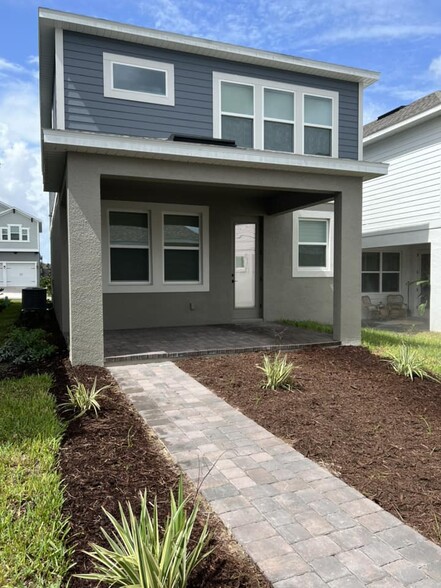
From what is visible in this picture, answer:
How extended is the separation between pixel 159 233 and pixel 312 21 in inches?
217

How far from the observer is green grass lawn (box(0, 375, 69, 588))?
211cm

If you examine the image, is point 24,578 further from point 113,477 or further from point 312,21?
point 312,21

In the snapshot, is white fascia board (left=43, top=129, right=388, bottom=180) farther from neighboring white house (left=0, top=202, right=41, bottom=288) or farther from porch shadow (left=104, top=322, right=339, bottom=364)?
neighboring white house (left=0, top=202, right=41, bottom=288)

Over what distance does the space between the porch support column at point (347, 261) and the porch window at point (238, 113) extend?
Answer: 7.24 ft

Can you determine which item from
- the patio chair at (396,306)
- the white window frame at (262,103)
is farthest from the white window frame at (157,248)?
the patio chair at (396,306)

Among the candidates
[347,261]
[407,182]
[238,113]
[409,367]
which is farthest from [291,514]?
[407,182]

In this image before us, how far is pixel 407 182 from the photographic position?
1230cm

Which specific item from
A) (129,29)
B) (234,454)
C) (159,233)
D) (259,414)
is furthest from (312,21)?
(234,454)

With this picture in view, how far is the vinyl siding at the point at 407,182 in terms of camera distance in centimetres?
1136

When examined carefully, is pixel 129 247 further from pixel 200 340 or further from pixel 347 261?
pixel 347 261

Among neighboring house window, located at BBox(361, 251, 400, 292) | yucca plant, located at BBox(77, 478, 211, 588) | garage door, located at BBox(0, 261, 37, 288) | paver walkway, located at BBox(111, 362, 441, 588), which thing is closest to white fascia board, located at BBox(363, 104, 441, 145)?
neighboring house window, located at BBox(361, 251, 400, 292)

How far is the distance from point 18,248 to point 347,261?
34.1m

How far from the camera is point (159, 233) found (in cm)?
973

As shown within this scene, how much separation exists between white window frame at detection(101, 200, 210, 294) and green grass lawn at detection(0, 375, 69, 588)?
5.07m
